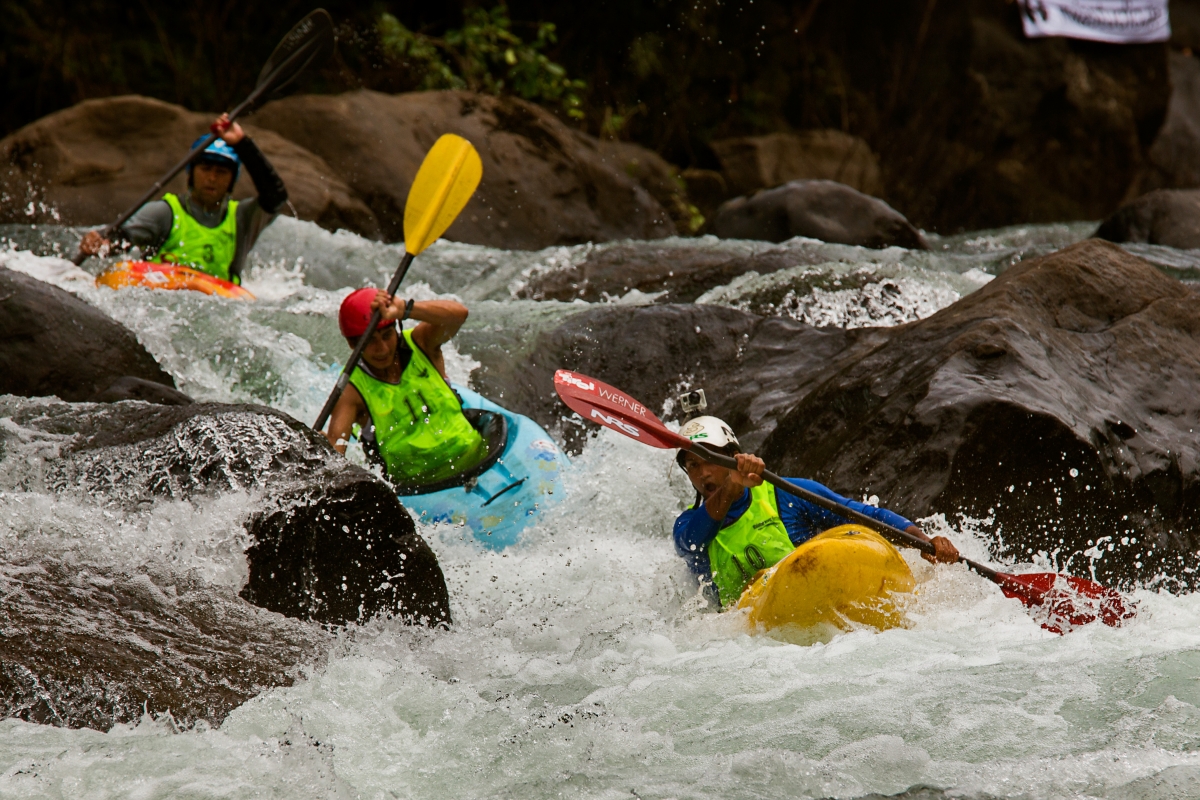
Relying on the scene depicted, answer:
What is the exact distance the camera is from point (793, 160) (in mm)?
12211

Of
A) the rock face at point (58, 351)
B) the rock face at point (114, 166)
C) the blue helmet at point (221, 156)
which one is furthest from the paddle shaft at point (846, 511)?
the rock face at point (114, 166)

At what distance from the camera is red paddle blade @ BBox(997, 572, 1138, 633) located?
320 cm

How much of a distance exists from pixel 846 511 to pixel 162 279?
380 cm

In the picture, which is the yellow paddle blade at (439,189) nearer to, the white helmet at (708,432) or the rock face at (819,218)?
the white helmet at (708,432)

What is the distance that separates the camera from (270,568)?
317cm

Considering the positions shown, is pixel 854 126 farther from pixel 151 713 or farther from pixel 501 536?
pixel 151 713

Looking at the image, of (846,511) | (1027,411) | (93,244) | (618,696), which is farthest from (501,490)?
(93,244)

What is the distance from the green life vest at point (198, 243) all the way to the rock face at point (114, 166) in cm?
174

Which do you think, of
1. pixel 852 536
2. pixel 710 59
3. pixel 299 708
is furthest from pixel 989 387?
pixel 710 59

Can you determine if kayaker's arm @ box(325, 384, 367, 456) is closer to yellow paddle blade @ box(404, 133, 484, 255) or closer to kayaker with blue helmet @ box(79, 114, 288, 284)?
yellow paddle blade @ box(404, 133, 484, 255)

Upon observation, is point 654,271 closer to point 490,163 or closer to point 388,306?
point 490,163

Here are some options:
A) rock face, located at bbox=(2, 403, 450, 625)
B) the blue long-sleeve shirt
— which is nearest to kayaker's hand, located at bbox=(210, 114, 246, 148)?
rock face, located at bbox=(2, 403, 450, 625)

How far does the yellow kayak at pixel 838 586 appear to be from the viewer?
3084 mm

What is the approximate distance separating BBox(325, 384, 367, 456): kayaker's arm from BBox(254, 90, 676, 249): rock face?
4496 millimetres
